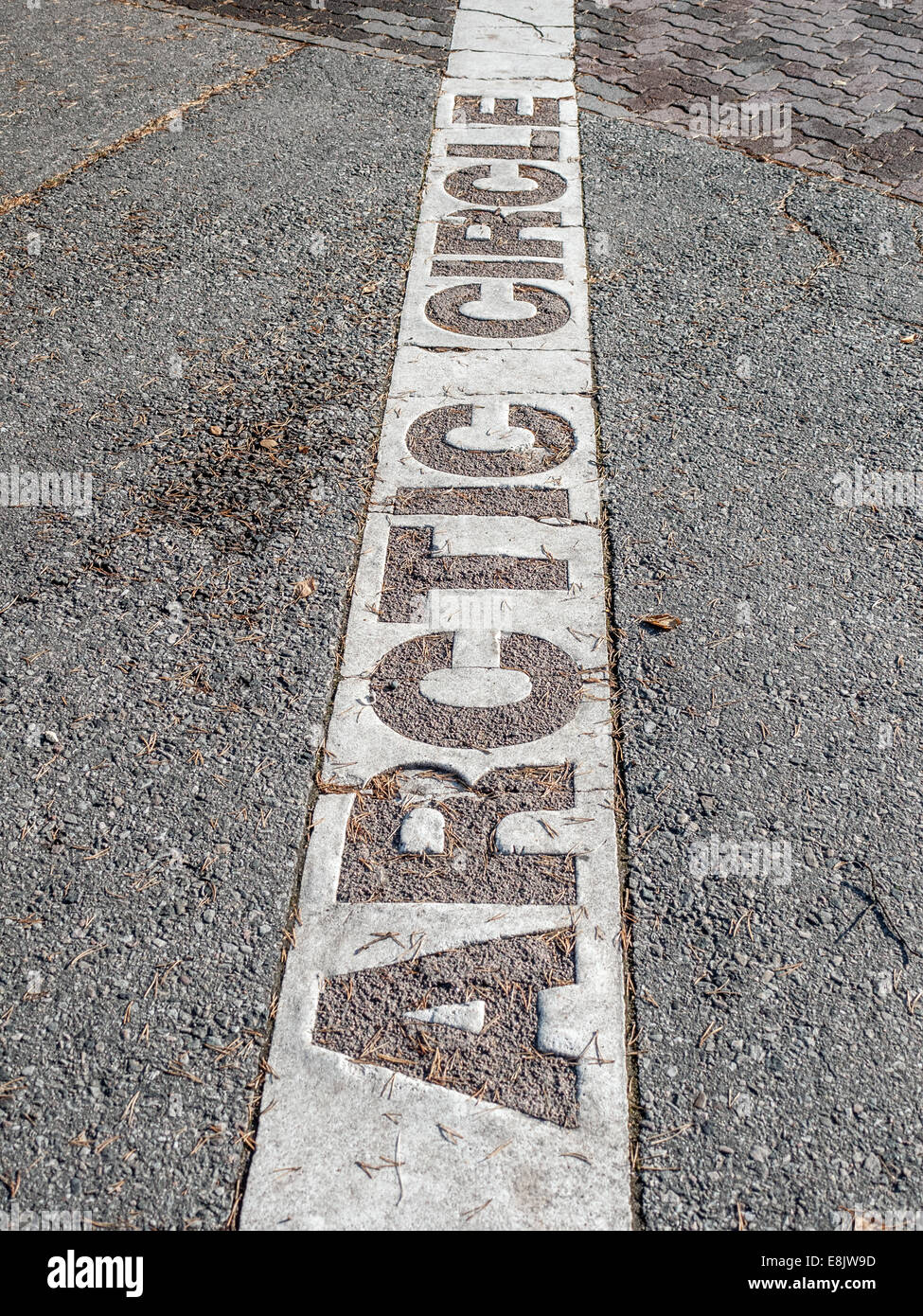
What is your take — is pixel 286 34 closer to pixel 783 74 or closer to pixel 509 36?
pixel 509 36

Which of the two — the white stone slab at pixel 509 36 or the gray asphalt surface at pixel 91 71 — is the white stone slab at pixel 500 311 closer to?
the gray asphalt surface at pixel 91 71

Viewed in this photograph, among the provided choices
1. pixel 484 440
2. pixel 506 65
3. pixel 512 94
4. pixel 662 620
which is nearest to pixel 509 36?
pixel 506 65

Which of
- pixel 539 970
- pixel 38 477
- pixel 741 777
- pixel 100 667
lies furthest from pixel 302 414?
pixel 539 970

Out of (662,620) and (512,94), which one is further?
(512,94)

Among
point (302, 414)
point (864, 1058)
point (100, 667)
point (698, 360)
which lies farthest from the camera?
point (698, 360)

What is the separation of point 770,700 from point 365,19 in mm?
8125

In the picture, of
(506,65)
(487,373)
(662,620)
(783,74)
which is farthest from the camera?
(506,65)

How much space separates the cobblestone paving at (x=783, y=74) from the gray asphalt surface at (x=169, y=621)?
7.06 feet

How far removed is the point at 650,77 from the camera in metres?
7.88

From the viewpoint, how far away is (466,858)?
279 centimetres

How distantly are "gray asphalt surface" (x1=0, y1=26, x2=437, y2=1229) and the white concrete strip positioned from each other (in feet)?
0.40
